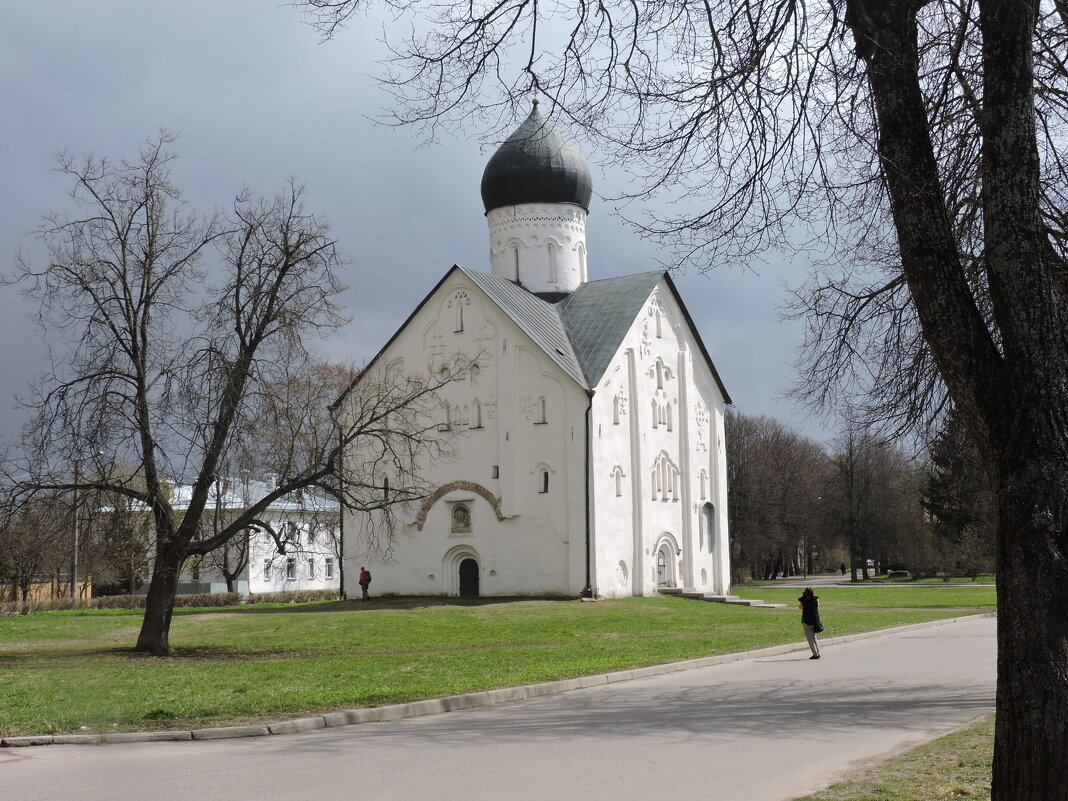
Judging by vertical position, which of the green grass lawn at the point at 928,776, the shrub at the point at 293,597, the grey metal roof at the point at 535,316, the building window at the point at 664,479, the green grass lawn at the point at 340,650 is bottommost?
the shrub at the point at 293,597

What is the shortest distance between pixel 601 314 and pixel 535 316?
104 inches

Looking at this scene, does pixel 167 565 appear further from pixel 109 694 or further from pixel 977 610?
pixel 977 610

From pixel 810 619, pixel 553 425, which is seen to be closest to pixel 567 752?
pixel 810 619

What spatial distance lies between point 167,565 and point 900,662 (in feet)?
40.4

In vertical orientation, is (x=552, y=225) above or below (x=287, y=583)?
above

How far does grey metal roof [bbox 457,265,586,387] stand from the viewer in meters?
35.8

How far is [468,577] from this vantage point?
37.1m

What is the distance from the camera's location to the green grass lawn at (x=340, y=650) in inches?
459

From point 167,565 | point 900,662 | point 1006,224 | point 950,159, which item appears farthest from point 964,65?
point 167,565

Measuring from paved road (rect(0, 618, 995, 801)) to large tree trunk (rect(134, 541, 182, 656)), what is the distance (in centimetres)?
853

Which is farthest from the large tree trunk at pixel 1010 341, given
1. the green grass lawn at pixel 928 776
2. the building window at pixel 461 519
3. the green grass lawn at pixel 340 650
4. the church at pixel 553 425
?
the building window at pixel 461 519

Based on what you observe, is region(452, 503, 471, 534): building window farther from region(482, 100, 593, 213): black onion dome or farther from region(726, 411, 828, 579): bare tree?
region(726, 411, 828, 579): bare tree

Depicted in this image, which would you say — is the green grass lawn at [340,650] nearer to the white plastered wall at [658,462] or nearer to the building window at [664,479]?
the white plastered wall at [658,462]

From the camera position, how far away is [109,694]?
12625 mm
